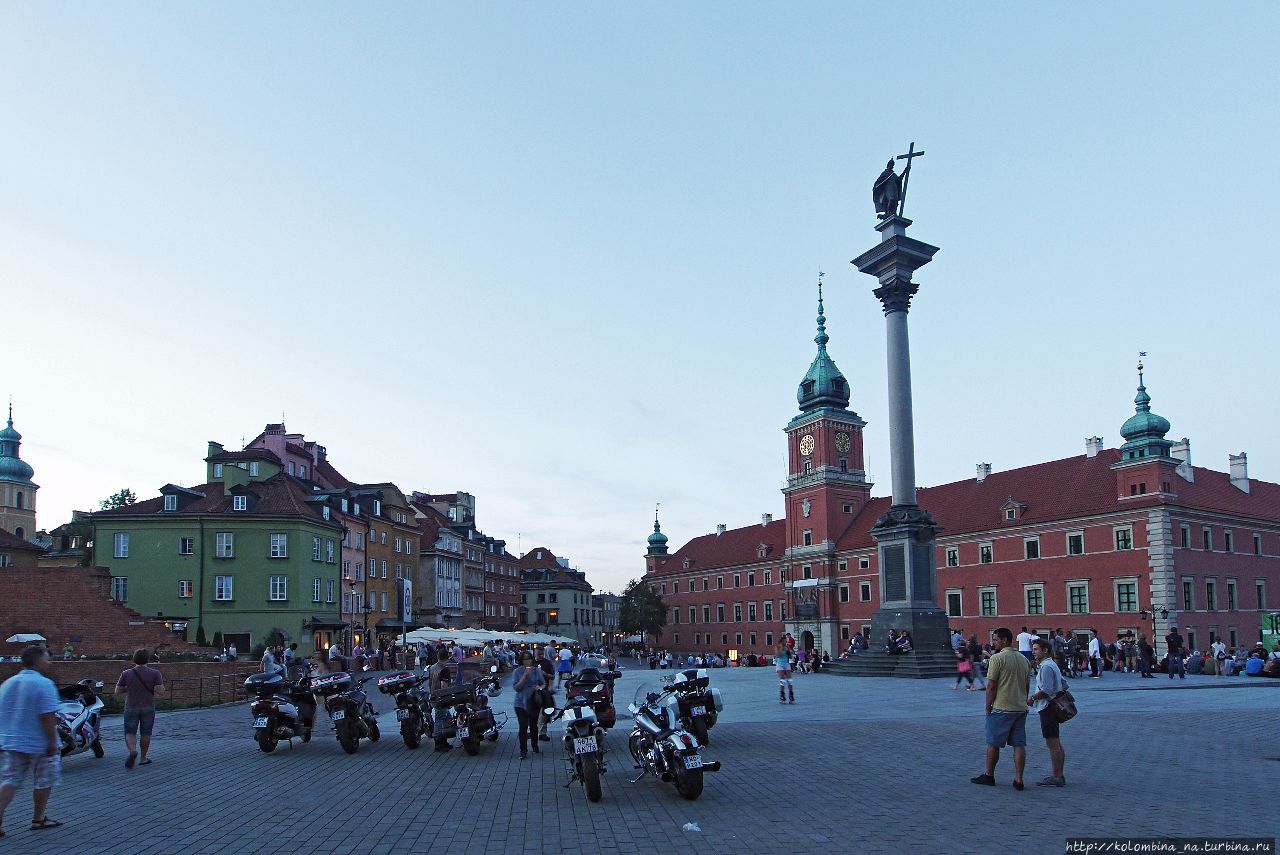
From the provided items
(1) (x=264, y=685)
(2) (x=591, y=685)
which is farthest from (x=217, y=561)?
(2) (x=591, y=685)

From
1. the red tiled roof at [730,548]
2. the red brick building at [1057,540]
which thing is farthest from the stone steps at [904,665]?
the red tiled roof at [730,548]

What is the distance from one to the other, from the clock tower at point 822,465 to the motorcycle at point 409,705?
74.7m

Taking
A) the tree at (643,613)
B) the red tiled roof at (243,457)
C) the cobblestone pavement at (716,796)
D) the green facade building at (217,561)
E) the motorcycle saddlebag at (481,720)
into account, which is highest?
the red tiled roof at (243,457)

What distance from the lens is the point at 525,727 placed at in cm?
1477

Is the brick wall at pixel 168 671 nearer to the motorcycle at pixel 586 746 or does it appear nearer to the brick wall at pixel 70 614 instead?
the brick wall at pixel 70 614

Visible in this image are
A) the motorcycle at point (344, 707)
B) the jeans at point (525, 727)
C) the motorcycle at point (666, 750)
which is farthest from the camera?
the motorcycle at point (344, 707)

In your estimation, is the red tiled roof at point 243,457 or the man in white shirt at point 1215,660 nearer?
the man in white shirt at point 1215,660

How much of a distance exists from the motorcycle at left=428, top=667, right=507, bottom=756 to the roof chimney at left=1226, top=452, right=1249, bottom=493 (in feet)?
210

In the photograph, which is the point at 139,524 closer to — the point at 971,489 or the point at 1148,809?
the point at 1148,809

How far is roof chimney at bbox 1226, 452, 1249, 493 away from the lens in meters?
64.8

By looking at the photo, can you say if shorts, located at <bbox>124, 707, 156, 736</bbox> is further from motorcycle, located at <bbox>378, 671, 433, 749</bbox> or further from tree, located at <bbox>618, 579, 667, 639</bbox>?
tree, located at <bbox>618, 579, 667, 639</bbox>

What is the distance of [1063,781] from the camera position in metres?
11.2

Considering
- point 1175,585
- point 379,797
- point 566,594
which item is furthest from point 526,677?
point 566,594

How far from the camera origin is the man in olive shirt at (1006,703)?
11234mm
